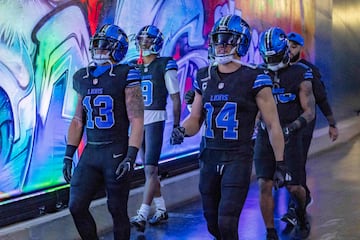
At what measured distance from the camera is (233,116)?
4723mm

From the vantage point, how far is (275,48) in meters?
6.32

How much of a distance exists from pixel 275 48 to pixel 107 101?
2.11m

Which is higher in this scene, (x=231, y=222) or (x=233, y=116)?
(x=233, y=116)

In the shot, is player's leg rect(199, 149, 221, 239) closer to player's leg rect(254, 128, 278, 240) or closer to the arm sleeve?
player's leg rect(254, 128, 278, 240)

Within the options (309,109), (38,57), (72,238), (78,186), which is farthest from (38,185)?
(309,109)

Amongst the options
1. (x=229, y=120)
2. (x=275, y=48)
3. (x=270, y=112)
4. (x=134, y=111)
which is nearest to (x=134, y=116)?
(x=134, y=111)

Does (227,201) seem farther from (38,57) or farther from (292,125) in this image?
(38,57)

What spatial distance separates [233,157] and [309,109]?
2.20 m

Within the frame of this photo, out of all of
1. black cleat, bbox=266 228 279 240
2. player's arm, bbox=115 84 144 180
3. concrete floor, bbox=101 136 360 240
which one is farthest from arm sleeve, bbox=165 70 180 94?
black cleat, bbox=266 228 279 240

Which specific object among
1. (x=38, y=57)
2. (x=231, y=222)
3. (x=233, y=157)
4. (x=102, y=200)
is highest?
(x=38, y=57)

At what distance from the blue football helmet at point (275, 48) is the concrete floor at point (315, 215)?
6.14ft

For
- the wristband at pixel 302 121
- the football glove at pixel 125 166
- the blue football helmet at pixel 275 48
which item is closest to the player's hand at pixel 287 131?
the wristband at pixel 302 121

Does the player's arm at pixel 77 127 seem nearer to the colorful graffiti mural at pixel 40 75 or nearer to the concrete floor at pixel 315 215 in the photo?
the colorful graffiti mural at pixel 40 75

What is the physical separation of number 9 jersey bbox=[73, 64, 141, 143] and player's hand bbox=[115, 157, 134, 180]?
26 cm
